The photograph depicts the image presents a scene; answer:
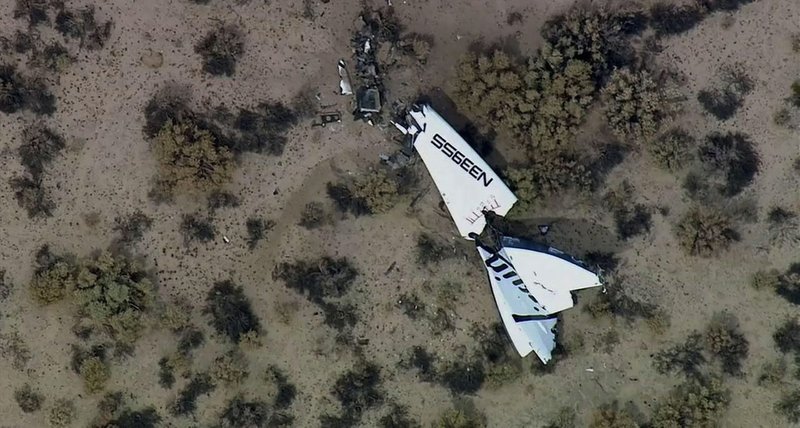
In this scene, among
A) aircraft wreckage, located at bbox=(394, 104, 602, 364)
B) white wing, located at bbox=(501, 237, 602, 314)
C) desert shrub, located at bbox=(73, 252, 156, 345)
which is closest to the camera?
white wing, located at bbox=(501, 237, 602, 314)

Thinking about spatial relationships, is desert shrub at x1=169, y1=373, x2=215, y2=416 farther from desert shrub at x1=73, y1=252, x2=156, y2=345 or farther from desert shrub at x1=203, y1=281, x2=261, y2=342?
desert shrub at x1=73, y1=252, x2=156, y2=345

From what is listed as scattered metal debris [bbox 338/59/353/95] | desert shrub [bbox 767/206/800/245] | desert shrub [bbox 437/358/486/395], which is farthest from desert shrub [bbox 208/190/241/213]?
desert shrub [bbox 767/206/800/245]

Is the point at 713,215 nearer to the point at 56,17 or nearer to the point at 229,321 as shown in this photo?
the point at 229,321

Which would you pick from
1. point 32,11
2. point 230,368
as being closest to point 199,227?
point 230,368

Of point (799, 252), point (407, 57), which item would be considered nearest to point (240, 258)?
point (407, 57)

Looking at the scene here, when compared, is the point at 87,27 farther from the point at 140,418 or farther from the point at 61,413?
the point at 140,418
